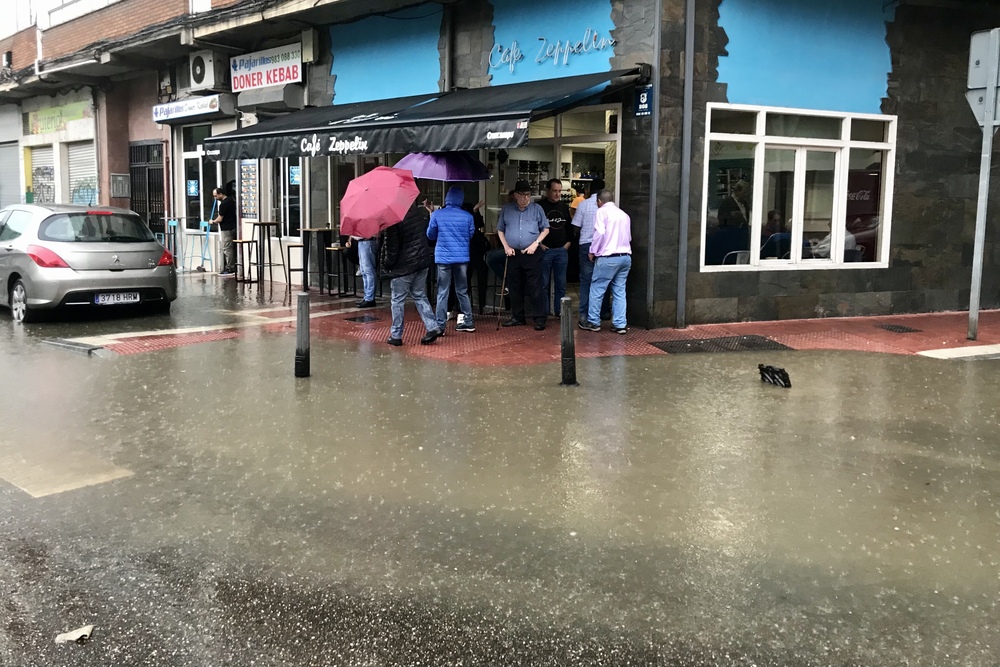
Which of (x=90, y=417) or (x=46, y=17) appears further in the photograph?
(x=46, y=17)

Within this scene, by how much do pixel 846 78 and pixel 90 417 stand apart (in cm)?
1000

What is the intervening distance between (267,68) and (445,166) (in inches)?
280

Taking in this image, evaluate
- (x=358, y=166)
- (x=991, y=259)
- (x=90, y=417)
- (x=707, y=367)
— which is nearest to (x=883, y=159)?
(x=991, y=259)

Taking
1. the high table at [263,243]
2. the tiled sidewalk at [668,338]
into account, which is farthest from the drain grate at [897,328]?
the high table at [263,243]

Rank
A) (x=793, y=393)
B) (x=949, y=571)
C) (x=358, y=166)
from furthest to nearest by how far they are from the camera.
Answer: (x=358, y=166) → (x=793, y=393) → (x=949, y=571)

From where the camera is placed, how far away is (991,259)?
1295 centimetres

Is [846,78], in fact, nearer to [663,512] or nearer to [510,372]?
[510,372]

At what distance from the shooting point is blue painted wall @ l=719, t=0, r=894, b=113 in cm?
1065

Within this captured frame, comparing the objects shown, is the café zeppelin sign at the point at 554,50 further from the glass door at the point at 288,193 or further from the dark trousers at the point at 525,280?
the glass door at the point at 288,193

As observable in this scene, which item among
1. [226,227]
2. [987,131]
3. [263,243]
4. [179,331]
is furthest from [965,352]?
[226,227]

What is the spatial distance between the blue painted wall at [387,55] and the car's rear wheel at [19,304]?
6.10 m

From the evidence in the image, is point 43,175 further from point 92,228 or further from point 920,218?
point 920,218

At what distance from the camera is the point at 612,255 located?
1013cm

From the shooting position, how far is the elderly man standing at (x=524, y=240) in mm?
10328
